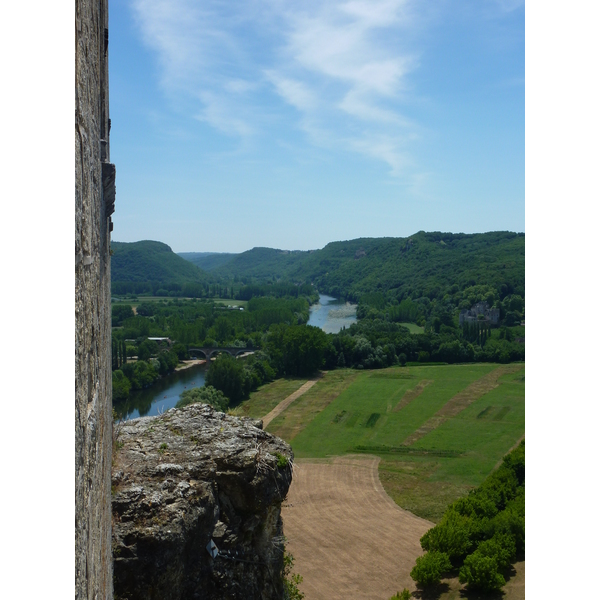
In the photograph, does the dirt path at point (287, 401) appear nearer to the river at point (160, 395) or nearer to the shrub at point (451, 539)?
the river at point (160, 395)

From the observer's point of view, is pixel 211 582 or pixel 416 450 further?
pixel 416 450

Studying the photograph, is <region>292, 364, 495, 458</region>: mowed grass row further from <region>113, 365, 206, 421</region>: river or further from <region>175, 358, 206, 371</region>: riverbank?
<region>175, 358, 206, 371</region>: riverbank

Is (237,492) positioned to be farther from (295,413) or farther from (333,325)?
(333,325)

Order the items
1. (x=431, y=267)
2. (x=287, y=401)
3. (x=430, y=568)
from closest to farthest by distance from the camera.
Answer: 1. (x=430, y=568)
2. (x=287, y=401)
3. (x=431, y=267)

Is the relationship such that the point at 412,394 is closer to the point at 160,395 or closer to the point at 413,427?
the point at 413,427

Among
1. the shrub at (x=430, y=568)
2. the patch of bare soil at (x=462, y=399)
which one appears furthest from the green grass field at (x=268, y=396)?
the shrub at (x=430, y=568)

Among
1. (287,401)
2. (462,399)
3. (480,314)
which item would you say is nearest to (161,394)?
(287,401)

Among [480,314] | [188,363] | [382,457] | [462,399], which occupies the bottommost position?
[382,457]
